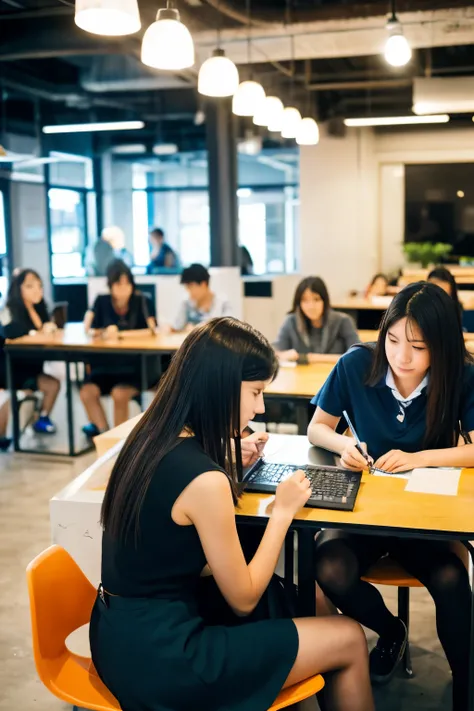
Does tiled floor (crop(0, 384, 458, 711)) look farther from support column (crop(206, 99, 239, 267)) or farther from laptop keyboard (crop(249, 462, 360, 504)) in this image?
support column (crop(206, 99, 239, 267))

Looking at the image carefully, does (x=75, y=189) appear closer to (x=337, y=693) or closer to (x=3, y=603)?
(x=3, y=603)

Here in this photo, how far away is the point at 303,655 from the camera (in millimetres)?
1656

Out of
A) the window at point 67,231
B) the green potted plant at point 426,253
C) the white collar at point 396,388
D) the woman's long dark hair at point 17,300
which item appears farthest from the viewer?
the window at point 67,231

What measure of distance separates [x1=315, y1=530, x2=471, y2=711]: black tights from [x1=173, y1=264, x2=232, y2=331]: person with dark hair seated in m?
3.23

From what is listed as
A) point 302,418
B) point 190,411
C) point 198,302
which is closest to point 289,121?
point 198,302

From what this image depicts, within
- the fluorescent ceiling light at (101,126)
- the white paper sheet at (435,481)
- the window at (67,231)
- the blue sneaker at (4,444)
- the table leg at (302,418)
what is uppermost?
the fluorescent ceiling light at (101,126)

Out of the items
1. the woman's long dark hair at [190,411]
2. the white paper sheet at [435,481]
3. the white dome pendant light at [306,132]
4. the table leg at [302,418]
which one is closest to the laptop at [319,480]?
the white paper sheet at [435,481]

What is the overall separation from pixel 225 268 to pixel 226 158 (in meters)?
1.11

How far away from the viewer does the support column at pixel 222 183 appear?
778cm

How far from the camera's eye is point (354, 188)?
10.7 m

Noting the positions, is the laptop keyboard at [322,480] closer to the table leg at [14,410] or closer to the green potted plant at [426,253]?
the table leg at [14,410]

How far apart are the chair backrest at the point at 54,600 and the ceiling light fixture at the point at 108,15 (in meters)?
1.75

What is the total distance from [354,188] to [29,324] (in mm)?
6300

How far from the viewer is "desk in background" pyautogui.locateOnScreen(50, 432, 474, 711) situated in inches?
72.9
